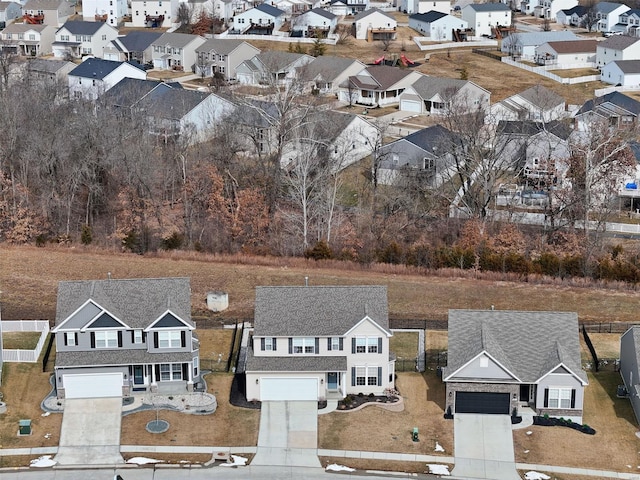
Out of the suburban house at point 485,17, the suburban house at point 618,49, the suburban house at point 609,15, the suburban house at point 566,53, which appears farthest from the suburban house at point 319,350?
the suburban house at point 609,15

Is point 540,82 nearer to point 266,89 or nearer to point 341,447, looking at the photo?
point 266,89

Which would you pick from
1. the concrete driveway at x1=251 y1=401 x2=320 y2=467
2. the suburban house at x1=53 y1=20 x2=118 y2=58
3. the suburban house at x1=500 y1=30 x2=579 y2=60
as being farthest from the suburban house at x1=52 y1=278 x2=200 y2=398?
the suburban house at x1=500 y1=30 x2=579 y2=60

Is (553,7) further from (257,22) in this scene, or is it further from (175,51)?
(175,51)

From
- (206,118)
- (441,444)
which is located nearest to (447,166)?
(206,118)

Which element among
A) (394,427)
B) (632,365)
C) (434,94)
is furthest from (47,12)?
(632,365)

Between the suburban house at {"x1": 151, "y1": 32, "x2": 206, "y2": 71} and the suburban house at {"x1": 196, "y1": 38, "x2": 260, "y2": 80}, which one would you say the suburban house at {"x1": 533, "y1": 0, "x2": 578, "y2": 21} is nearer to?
the suburban house at {"x1": 196, "y1": 38, "x2": 260, "y2": 80}
